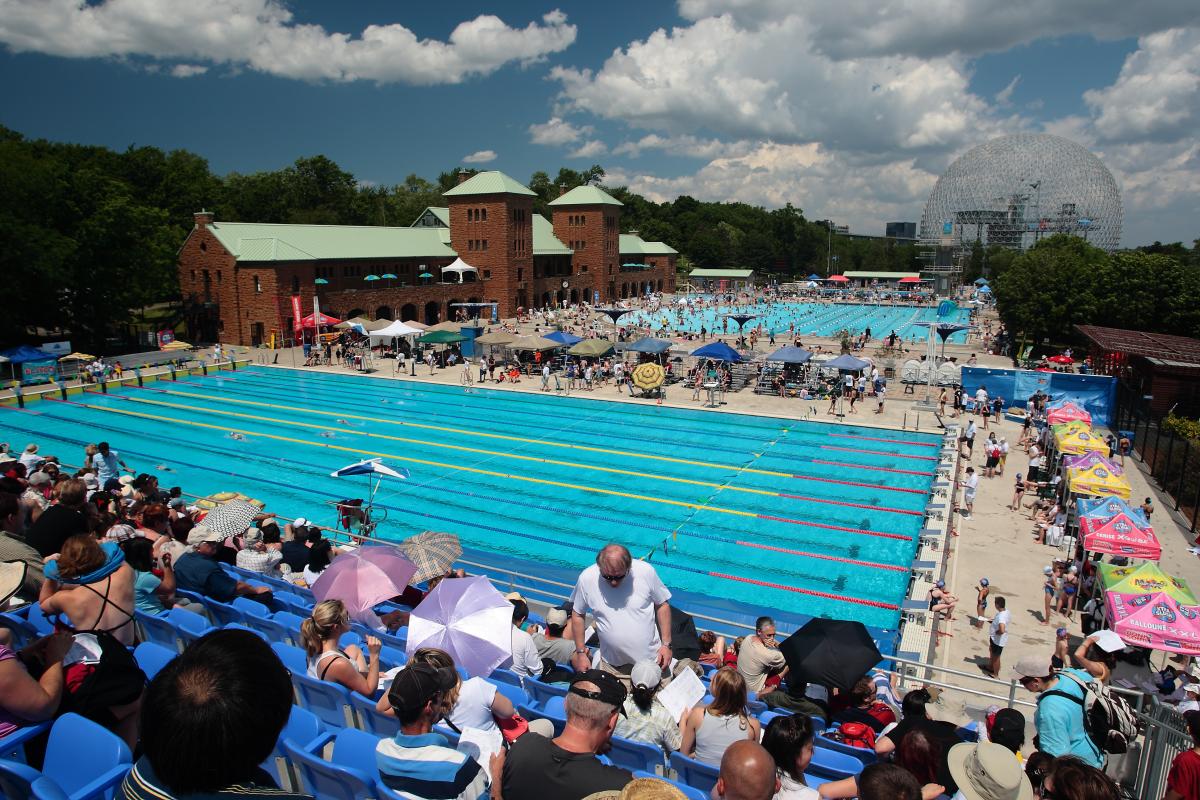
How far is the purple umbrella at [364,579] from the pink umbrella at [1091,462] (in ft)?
40.3

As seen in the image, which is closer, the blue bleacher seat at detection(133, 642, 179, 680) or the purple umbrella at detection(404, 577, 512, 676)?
the blue bleacher seat at detection(133, 642, 179, 680)

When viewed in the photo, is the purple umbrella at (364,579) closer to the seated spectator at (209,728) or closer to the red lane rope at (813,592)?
the seated spectator at (209,728)

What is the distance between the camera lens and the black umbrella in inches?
215

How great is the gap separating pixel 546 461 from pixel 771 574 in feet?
25.0

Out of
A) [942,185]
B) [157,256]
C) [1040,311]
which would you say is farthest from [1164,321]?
[942,185]

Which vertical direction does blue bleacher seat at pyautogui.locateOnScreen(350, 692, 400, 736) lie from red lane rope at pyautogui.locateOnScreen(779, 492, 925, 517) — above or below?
above

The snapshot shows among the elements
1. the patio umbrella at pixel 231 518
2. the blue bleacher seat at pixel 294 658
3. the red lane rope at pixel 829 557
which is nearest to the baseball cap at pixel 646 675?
the blue bleacher seat at pixel 294 658

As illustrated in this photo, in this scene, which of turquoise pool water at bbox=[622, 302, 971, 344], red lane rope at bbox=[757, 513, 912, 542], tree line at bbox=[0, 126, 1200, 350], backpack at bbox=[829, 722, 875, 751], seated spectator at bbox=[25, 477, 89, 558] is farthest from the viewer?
turquoise pool water at bbox=[622, 302, 971, 344]

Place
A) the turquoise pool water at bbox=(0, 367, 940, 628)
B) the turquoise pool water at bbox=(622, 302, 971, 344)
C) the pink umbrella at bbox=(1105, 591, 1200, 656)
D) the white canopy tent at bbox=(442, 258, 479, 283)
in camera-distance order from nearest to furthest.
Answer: the pink umbrella at bbox=(1105, 591, 1200, 656)
the turquoise pool water at bbox=(0, 367, 940, 628)
the turquoise pool water at bbox=(622, 302, 971, 344)
the white canopy tent at bbox=(442, 258, 479, 283)

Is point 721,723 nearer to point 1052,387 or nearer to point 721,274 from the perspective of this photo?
point 1052,387

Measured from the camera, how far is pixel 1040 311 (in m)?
33.1

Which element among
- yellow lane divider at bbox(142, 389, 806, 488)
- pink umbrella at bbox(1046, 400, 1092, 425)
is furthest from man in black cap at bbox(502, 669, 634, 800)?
pink umbrella at bbox(1046, 400, 1092, 425)

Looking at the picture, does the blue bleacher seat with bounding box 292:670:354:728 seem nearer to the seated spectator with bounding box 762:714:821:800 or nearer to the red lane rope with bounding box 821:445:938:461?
the seated spectator with bounding box 762:714:821:800

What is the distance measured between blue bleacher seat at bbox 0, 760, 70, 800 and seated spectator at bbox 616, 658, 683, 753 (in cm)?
292
